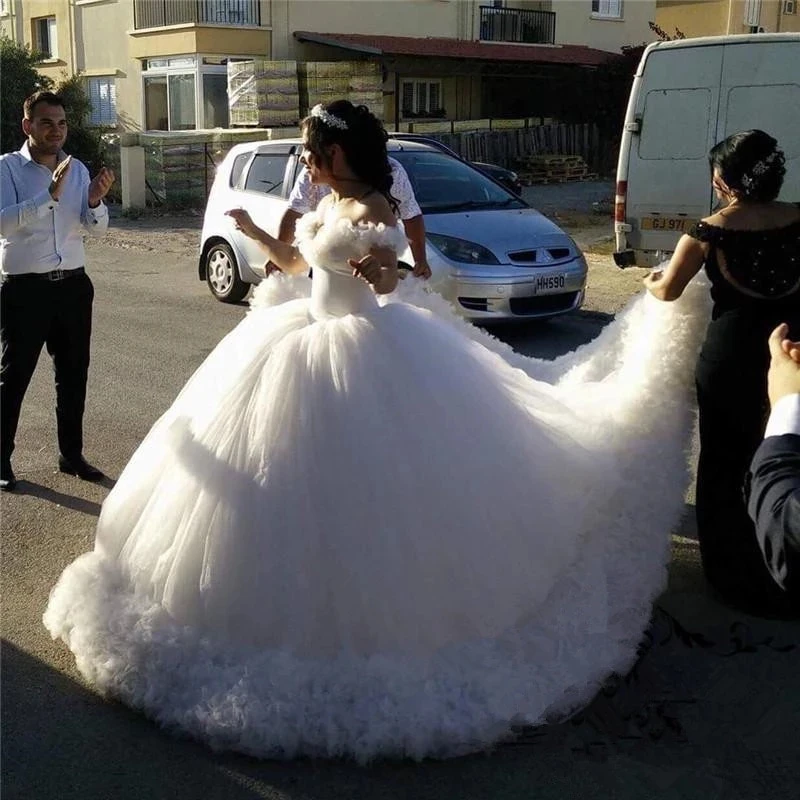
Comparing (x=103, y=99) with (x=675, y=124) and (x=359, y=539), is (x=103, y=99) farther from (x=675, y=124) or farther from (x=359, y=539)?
(x=359, y=539)

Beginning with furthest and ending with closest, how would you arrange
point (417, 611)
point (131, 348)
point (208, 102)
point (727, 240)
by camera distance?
point (208, 102)
point (131, 348)
point (727, 240)
point (417, 611)

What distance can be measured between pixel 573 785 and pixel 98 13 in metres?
32.1

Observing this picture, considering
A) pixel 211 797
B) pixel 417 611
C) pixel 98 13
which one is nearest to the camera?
pixel 211 797

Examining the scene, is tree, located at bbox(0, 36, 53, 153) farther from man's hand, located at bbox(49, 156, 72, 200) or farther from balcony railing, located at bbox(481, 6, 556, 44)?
man's hand, located at bbox(49, 156, 72, 200)

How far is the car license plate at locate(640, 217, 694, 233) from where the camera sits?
34.3 ft

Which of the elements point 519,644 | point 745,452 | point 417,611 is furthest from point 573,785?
point 745,452

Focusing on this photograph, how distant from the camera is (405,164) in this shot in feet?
33.8

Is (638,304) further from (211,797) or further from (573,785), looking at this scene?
(211,797)

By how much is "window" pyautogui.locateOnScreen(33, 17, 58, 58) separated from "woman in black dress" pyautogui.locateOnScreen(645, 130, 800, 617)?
32848mm

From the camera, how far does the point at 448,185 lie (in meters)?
10.3

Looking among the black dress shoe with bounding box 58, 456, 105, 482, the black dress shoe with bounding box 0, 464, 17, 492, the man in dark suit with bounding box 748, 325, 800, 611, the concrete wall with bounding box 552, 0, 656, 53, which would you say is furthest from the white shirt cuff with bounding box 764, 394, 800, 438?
the concrete wall with bounding box 552, 0, 656, 53

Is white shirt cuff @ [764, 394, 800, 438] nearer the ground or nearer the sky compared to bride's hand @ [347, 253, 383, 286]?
nearer the ground

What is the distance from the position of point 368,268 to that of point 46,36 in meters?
34.0

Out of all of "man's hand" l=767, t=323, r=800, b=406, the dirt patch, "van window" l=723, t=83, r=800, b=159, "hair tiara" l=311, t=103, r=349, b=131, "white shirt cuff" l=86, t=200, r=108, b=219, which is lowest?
the dirt patch
